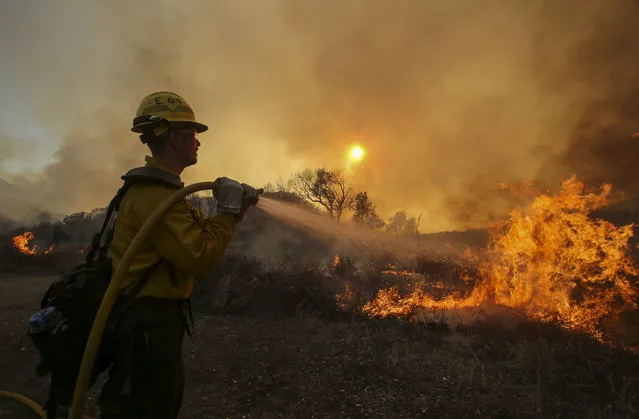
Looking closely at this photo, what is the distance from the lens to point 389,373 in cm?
477

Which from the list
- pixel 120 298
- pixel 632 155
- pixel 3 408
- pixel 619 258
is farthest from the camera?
pixel 632 155

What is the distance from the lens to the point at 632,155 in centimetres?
1272

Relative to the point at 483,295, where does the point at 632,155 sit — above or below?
above

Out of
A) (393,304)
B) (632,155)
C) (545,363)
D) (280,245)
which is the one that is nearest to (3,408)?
(393,304)

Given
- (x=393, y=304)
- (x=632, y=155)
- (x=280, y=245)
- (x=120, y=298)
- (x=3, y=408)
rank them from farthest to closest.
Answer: (x=280, y=245), (x=632, y=155), (x=393, y=304), (x=3, y=408), (x=120, y=298)

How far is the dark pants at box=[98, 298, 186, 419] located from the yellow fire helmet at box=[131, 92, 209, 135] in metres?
1.06

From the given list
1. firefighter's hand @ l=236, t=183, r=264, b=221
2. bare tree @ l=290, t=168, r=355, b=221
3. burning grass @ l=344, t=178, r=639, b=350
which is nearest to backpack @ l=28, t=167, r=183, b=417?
firefighter's hand @ l=236, t=183, r=264, b=221

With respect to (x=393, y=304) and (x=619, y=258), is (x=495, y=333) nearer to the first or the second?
(x=393, y=304)

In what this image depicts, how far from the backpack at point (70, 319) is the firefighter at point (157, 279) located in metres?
0.06

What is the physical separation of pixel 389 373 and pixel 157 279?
12.5ft

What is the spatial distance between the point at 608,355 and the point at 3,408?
24.3 feet

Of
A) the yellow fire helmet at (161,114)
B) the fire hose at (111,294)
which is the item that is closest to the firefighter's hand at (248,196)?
the fire hose at (111,294)

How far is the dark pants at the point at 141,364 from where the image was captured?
75.3 inches

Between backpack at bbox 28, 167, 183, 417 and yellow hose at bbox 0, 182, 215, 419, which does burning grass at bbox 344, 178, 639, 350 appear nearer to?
backpack at bbox 28, 167, 183, 417
